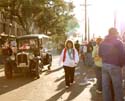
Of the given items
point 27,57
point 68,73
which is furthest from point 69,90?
point 27,57

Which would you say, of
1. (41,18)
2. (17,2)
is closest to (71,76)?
(17,2)

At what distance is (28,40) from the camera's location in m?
22.0

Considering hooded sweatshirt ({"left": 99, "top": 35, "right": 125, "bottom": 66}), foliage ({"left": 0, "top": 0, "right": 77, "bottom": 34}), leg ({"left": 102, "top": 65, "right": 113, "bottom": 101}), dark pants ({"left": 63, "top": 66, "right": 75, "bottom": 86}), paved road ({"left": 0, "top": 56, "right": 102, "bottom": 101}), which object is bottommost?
paved road ({"left": 0, "top": 56, "right": 102, "bottom": 101})

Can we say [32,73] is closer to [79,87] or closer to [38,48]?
[38,48]

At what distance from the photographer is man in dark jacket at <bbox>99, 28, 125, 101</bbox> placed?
9695mm

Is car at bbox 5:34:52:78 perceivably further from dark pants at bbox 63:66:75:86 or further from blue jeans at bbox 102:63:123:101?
blue jeans at bbox 102:63:123:101

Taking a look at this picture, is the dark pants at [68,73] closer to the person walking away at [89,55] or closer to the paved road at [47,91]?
the paved road at [47,91]

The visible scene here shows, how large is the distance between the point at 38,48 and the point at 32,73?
69.1 inches

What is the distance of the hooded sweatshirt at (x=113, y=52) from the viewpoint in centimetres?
968

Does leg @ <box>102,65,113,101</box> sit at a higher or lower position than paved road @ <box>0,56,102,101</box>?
higher

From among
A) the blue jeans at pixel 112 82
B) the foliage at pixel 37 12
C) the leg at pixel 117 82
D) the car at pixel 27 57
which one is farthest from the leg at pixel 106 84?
the foliage at pixel 37 12

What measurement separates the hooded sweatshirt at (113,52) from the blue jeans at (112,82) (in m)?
0.11

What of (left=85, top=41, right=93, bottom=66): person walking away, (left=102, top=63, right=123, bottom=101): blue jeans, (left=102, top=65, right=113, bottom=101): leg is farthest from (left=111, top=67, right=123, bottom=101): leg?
(left=85, top=41, right=93, bottom=66): person walking away

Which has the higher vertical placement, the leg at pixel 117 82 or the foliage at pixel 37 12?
the foliage at pixel 37 12
